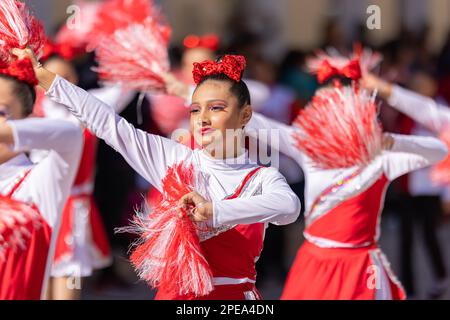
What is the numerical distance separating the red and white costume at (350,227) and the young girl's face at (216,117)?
3.76 ft

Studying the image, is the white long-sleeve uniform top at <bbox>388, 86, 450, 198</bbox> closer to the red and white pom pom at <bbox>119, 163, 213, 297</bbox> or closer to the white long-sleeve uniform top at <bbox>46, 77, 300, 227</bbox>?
the white long-sleeve uniform top at <bbox>46, 77, 300, 227</bbox>

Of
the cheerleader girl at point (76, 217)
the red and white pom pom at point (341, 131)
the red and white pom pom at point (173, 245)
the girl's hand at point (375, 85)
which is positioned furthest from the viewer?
the cheerleader girl at point (76, 217)

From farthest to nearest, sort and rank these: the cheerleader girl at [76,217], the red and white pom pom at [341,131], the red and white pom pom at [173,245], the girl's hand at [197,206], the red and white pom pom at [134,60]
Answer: the cheerleader girl at [76,217] → the red and white pom pom at [134,60] → the red and white pom pom at [341,131] → the red and white pom pom at [173,245] → the girl's hand at [197,206]

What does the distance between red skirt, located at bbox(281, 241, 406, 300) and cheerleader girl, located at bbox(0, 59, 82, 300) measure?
48.6 inches

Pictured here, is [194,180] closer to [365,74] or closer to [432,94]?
[365,74]

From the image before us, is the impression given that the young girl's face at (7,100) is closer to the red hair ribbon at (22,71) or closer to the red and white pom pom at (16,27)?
the red hair ribbon at (22,71)

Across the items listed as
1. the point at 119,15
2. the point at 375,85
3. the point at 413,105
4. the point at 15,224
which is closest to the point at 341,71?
the point at 375,85

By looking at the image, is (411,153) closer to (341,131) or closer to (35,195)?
(341,131)

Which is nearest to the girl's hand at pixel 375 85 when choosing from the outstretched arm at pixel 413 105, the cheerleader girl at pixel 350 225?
the outstretched arm at pixel 413 105

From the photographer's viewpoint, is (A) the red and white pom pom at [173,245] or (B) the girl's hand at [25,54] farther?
Result: (B) the girl's hand at [25,54]

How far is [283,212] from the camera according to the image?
321 cm

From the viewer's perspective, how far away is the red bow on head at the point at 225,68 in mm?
3416
